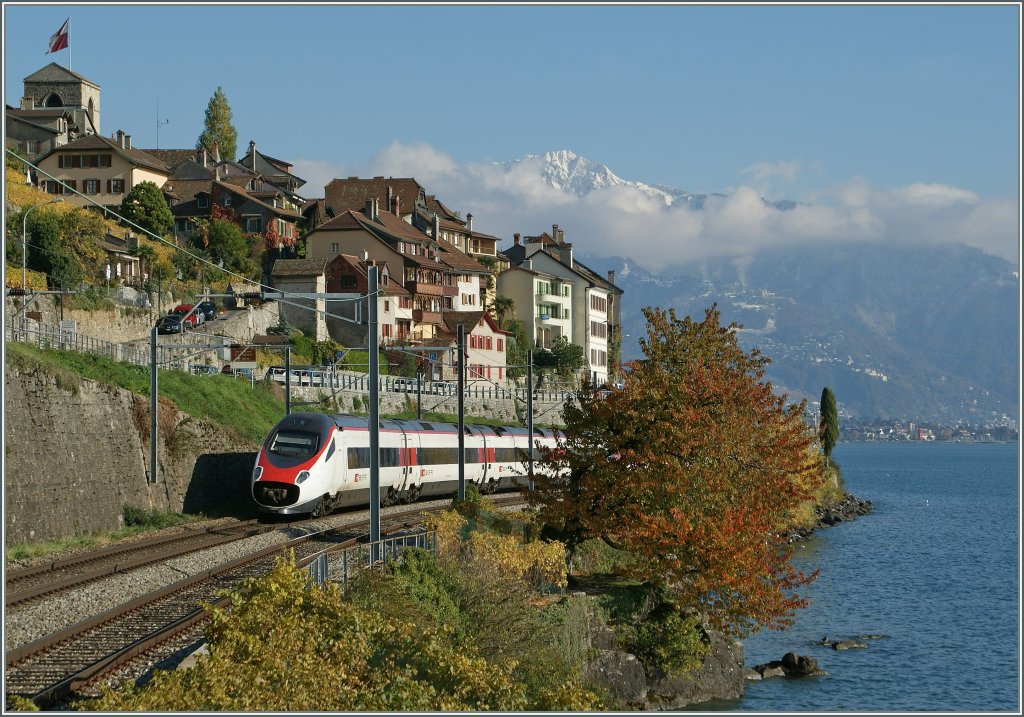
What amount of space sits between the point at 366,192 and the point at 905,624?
9284 centimetres

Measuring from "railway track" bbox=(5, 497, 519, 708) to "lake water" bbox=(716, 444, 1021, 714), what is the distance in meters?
13.3

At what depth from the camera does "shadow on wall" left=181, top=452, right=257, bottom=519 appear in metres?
46.6

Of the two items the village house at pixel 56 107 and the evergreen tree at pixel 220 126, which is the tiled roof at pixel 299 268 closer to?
the village house at pixel 56 107

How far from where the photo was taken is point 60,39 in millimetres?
100938

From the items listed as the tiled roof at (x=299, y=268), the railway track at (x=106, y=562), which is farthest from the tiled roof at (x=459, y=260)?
the railway track at (x=106, y=562)

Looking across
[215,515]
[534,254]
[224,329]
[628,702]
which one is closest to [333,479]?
[215,515]

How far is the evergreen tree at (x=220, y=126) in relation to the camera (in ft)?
512

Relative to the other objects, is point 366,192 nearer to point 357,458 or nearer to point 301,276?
point 301,276

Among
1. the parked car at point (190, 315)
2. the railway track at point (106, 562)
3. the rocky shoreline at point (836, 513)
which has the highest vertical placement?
the parked car at point (190, 315)

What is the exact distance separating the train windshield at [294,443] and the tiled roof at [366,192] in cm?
8795

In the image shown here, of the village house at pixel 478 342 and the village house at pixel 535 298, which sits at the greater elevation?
the village house at pixel 535 298

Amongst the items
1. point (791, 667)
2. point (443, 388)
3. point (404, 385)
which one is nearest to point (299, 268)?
point (443, 388)

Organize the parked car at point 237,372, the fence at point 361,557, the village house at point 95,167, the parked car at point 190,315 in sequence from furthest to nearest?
the village house at point 95,167 < the parked car at point 190,315 < the parked car at point 237,372 < the fence at point 361,557

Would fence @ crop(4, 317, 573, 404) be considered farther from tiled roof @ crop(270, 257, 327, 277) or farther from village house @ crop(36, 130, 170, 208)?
village house @ crop(36, 130, 170, 208)
